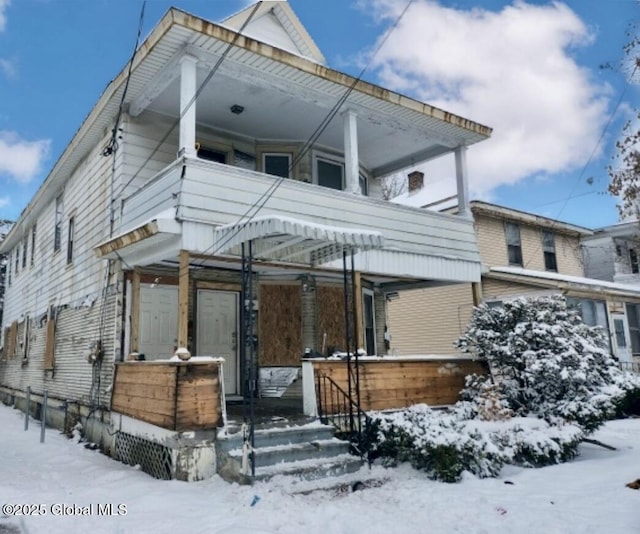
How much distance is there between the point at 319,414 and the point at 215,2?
703 cm

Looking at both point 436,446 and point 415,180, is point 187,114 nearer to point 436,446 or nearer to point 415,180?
point 436,446

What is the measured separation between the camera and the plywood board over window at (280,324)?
11539 millimetres

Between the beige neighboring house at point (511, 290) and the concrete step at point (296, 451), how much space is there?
408 inches

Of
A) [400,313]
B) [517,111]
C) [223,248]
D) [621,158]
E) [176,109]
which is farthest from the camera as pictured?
[400,313]

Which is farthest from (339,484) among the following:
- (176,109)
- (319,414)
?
(176,109)

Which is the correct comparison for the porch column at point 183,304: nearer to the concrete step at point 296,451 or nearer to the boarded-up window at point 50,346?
the concrete step at point 296,451

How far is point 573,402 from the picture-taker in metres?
8.20

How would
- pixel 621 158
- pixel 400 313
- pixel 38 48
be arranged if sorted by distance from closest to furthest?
pixel 621 158, pixel 38 48, pixel 400 313

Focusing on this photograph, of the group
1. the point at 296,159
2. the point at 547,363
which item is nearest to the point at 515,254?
the point at 296,159

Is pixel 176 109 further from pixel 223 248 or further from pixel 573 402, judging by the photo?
pixel 573 402

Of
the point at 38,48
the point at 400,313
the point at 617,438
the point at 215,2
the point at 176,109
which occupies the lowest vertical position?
the point at 617,438

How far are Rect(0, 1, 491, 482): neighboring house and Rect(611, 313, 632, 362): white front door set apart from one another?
8670mm

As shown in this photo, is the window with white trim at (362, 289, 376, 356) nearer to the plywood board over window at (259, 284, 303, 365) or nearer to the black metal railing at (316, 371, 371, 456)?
the plywood board over window at (259, 284, 303, 365)

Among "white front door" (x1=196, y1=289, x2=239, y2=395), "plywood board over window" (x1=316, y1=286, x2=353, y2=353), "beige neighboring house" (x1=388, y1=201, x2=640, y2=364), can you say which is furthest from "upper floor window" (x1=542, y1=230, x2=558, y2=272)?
"white front door" (x1=196, y1=289, x2=239, y2=395)
